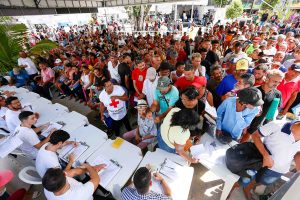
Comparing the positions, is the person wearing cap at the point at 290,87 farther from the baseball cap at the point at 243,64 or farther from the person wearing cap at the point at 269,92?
the baseball cap at the point at 243,64

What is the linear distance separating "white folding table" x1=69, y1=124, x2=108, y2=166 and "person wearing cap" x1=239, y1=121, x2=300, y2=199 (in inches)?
77.9

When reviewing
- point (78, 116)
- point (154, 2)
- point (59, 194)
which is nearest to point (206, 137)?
point (59, 194)

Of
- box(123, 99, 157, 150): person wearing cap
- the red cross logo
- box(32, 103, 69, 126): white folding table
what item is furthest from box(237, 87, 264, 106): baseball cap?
box(32, 103, 69, 126): white folding table

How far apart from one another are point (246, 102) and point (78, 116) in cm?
263

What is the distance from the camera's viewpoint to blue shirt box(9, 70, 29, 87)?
5.19 metres

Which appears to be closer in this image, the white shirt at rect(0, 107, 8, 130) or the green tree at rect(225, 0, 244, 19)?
the white shirt at rect(0, 107, 8, 130)

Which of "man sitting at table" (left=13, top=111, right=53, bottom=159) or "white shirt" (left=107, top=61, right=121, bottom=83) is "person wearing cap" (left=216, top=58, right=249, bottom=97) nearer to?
"white shirt" (left=107, top=61, right=121, bottom=83)

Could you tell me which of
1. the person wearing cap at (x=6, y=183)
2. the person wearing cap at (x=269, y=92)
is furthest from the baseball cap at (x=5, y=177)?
the person wearing cap at (x=269, y=92)

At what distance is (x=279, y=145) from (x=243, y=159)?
0.39m

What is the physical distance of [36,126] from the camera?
111 inches

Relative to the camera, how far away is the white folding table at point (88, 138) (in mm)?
2184

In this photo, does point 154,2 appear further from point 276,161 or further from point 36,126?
point 276,161

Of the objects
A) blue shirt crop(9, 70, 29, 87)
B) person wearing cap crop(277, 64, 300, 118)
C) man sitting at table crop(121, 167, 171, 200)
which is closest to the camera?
man sitting at table crop(121, 167, 171, 200)

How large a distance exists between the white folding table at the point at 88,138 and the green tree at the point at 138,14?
13.0 metres
